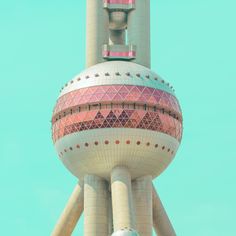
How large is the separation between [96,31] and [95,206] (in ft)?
49.6

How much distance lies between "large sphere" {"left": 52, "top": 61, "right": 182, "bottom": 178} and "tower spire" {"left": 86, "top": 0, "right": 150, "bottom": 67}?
3.04 meters

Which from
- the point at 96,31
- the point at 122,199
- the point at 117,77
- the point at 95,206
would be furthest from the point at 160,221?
the point at 96,31

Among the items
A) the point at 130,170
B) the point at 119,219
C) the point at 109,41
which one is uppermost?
the point at 109,41

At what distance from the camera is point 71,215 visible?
72.1 metres

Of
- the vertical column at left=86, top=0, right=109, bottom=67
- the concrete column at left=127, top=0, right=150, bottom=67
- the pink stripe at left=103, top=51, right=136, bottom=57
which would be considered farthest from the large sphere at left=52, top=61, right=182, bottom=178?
the vertical column at left=86, top=0, right=109, bottom=67

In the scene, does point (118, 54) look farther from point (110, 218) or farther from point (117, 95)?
point (110, 218)

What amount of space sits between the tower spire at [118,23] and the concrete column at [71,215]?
10863 mm

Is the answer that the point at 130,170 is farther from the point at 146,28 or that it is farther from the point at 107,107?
the point at 146,28

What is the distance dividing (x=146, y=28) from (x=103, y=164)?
13104mm

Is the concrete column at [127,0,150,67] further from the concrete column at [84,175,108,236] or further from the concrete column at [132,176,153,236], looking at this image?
the concrete column at [84,175,108,236]

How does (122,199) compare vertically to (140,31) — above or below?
below

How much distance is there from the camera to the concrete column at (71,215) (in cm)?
7175

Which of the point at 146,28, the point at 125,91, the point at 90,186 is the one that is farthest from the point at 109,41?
the point at 90,186

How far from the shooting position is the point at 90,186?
69188 mm
